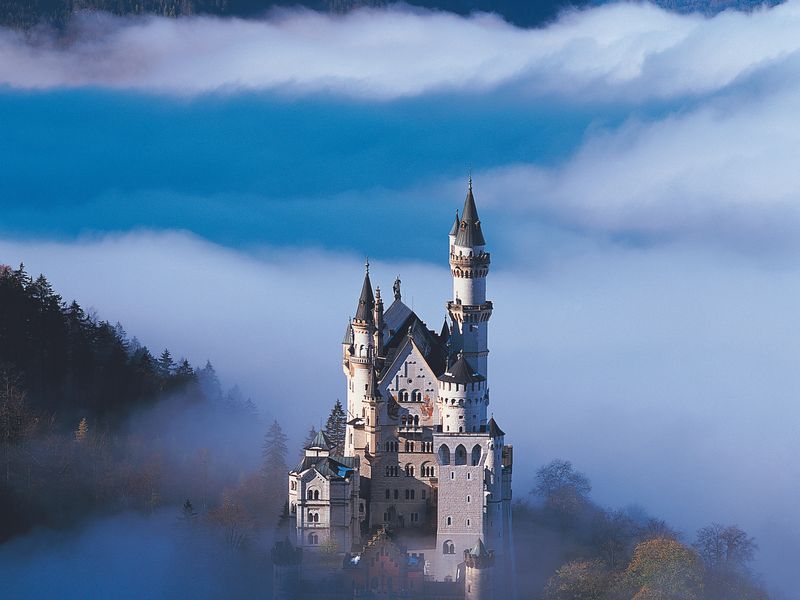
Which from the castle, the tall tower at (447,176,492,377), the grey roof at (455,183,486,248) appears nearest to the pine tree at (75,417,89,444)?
the castle

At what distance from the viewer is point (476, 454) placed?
106625 millimetres

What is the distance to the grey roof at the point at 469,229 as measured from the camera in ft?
363

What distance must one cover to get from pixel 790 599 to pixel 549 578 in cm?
1384

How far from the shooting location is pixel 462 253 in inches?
4358

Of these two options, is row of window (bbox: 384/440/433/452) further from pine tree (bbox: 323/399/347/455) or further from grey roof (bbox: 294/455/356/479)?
pine tree (bbox: 323/399/347/455)

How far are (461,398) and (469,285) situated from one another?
7.55 m

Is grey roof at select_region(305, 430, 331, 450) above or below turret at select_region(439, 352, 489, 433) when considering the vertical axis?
below

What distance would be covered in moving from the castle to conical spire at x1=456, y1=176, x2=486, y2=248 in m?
0.05

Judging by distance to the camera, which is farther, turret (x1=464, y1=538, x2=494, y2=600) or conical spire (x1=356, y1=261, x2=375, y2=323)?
conical spire (x1=356, y1=261, x2=375, y2=323)

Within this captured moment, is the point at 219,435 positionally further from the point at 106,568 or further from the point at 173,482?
the point at 106,568

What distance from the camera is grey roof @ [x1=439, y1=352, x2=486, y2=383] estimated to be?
106188 mm

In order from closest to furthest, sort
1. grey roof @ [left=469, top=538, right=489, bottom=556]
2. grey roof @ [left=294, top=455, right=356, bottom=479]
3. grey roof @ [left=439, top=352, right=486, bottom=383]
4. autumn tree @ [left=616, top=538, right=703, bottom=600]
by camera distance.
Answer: autumn tree @ [left=616, top=538, right=703, bottom=600], grey roof @ [left=469, top=538, right=489, bottom=556], grey roof @ [left=439, top=352, right=486, bottom=383], grey roof @ [left=294, top=455, right=356, bottom=479]

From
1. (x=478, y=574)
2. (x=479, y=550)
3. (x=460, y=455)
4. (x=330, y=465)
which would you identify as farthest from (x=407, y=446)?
(x=478, y=574)

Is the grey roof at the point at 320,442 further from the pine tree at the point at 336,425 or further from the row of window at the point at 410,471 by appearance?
the pine tree at the point at 336,425
